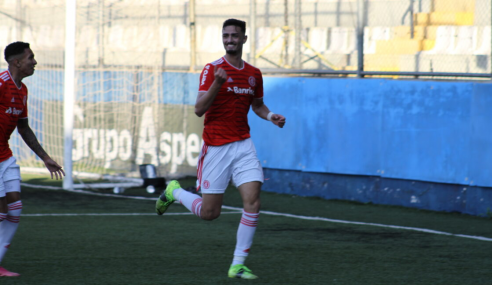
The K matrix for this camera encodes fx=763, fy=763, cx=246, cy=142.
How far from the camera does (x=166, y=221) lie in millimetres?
8945

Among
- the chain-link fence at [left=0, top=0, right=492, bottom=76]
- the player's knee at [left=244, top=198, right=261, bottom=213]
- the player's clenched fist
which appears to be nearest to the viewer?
the player's clenched fist

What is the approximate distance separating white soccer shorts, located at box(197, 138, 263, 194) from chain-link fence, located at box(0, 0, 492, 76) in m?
5.18

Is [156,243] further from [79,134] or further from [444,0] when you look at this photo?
[79,134]

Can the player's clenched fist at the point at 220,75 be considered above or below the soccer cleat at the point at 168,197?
above

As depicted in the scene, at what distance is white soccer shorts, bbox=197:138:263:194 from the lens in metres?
5.81

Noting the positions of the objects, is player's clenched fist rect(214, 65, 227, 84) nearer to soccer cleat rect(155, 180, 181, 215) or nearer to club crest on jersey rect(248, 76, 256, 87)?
club crest on jersey rect(248, 76, 256, 87)

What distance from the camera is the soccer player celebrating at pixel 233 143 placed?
225 inches

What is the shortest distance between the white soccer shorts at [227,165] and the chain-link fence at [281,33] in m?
5.18

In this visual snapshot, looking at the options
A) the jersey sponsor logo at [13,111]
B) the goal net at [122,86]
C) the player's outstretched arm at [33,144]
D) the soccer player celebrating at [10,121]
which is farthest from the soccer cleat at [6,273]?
the goal net at [122,86]

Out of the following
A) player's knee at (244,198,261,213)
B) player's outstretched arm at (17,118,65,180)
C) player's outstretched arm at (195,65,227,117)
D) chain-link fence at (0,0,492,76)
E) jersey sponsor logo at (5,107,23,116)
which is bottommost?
player's knee at (244,198,261,213)

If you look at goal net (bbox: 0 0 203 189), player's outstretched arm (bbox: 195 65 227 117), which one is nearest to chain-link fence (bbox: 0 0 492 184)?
goal net (bbox: 0 0 203 189)

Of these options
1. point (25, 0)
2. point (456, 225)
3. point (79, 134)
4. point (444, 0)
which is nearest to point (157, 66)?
point (79, 134)

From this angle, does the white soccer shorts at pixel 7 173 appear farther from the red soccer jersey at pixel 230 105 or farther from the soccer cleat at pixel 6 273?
the red soccer jersey at pixel 230 105

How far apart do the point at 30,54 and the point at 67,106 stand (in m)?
6.04
